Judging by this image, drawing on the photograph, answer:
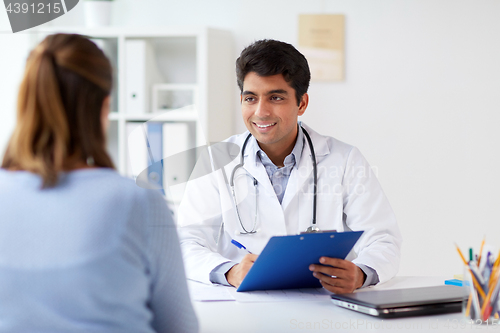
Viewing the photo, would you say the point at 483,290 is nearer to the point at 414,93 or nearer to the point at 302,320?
the point at 302,320

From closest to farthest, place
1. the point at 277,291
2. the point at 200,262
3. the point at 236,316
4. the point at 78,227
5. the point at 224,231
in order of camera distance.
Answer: the point at 78,227
the point at 236,316
the point at 277,291
the point at 200,262
the point at 224,231

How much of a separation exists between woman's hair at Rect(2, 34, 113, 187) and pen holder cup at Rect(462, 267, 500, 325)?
0.66 meters

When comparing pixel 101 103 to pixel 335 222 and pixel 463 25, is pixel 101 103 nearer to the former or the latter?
pixel 335 222

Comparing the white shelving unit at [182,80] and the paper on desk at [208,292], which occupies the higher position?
the white shelving unit at [182,80]

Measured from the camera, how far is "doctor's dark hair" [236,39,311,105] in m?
1.48

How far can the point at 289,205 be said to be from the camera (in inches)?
57.0

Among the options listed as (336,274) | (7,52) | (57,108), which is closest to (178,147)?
(7,52)

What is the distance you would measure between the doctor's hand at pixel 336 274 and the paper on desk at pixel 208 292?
0.20m

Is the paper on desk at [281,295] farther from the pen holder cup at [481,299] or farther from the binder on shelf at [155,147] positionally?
the binder on shelf at [155,147]

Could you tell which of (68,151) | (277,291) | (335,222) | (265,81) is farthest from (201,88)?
(68,151)

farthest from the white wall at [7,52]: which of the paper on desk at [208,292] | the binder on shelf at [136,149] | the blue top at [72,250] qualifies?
the blue top at [72,250]

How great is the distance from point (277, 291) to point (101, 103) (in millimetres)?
633

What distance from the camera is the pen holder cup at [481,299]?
82 centimetres

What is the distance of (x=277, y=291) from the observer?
1086mm
